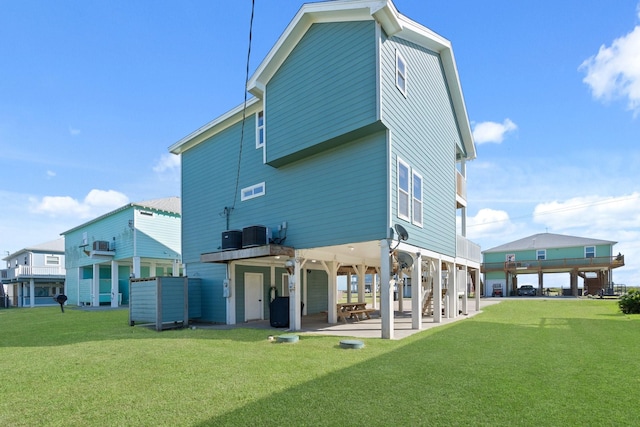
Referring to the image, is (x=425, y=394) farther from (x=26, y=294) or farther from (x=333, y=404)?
(x=26, y=294)

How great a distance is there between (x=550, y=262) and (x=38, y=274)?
162ft

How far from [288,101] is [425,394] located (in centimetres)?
945

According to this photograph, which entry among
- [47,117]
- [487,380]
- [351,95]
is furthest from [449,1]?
[47,117]

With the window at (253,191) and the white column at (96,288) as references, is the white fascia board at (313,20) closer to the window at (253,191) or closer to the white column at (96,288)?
the window at (253,191)

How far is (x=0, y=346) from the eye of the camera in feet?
30.8

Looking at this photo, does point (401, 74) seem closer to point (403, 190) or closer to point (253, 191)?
point (403, 190)

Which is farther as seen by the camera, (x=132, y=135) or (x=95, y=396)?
(x=132, y=135)

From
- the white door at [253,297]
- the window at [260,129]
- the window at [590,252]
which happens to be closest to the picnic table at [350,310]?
the white door at [253,297]

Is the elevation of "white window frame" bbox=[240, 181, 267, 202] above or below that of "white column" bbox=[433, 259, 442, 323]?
above

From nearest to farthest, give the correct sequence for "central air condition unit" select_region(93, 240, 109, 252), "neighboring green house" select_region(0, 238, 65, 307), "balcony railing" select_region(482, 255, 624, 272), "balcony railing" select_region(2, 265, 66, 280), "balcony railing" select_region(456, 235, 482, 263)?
"balcony railing" select_region(456, 235, 482, 263)
"central air condition unit" select_region(93, 240, 109, 252)
"balcony railing" select_region(482, 255, 624, 272)
"balcony railing" select_region(2, 265, 66, 280)
"neighboring green house" select_region(0, 238, 65, 307)

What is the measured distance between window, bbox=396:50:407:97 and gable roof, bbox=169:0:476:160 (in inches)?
27.7

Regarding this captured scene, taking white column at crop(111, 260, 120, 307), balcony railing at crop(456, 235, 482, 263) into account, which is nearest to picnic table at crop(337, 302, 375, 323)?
balcony railing at crop(456, 235, 482, 263)

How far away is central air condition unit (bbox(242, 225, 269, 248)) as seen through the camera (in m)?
11.9

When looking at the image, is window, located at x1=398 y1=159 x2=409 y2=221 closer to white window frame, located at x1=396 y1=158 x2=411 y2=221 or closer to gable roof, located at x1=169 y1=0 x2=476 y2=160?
white window frame, located at x1=396 y1=158 x2=411 y2=221
